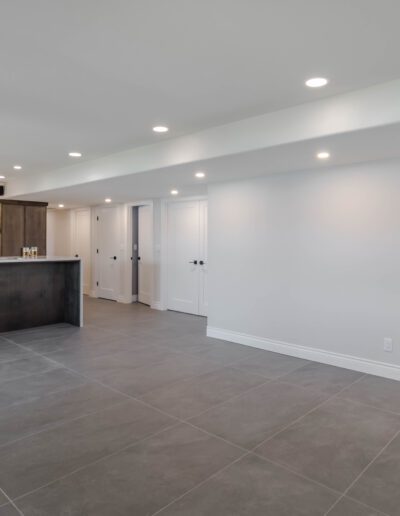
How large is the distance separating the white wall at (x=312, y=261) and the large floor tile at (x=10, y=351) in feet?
8.37

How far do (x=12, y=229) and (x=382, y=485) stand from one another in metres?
8.15

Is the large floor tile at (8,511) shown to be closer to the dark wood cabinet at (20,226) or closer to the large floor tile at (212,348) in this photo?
the large floor tile at (212,348)

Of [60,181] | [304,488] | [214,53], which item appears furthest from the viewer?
[60,181]

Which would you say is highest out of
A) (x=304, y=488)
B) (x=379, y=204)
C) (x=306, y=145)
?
(x=306, y=145)

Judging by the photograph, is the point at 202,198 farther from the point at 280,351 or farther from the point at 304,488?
the point at 304,488

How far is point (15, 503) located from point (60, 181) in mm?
5136

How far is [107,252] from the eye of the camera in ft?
30.5

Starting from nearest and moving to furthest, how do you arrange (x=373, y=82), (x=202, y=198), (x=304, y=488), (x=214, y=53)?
(x=304, y=488)
(x=214, y=53)
(x=373, y=82)
(x=202, y=198)

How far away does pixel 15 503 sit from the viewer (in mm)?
2066

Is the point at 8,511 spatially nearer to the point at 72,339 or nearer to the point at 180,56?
the point at 180,56

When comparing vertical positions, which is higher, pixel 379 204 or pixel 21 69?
pixel 21 69

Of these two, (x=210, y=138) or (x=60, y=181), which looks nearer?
(x=210, y=138)

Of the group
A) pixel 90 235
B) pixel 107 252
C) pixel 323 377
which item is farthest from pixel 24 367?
pixel 90 235

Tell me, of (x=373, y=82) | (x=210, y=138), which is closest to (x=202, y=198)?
(x=210, y=138)
